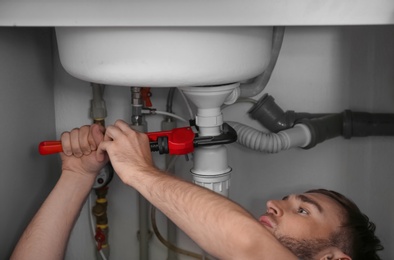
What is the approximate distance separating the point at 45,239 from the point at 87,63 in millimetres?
386

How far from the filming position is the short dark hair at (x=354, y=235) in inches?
46.4

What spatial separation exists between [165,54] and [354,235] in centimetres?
53

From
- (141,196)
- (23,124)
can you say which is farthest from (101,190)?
(23,124)

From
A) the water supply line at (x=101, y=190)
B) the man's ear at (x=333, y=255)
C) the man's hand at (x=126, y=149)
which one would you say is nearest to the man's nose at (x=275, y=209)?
the man's ear at (x=333, y=255)

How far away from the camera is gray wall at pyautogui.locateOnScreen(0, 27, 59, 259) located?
1292 millimetres

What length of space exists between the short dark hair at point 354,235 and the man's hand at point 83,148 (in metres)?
0.47

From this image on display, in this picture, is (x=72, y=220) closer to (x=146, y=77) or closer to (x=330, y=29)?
(x=146, y=77)

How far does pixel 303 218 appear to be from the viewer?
115 cm

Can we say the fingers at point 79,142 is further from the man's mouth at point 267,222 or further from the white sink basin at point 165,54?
the man's mouth at point 267,222

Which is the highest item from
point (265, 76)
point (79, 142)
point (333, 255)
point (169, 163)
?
point (265, 76)

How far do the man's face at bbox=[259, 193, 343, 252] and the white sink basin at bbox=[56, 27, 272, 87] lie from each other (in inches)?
10.8

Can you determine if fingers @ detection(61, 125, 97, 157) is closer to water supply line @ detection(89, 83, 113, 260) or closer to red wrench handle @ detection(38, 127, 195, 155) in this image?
red wrench handle @ detection(38, 127, 195, 155)

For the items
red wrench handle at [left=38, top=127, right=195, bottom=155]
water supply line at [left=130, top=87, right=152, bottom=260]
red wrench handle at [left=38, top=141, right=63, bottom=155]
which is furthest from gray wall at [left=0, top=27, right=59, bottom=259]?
red wrench handle at [left=38, top=127, right=195, bottom=155]

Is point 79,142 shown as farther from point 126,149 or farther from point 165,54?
point 165,54
